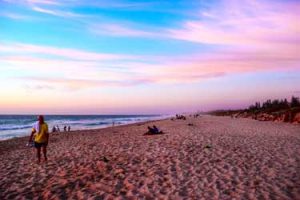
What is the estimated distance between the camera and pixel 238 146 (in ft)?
53.3

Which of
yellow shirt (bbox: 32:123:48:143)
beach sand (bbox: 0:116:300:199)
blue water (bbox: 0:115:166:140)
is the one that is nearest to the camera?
beach sand (bbox: 0:116:300:199)

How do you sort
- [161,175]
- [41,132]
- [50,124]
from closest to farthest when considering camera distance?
1. [161,175]
2. [41,132]
3. [50,124]

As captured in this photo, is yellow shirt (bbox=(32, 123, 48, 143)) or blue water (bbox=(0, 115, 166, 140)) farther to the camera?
blue water (bbox=(0, 115, 166, 140))

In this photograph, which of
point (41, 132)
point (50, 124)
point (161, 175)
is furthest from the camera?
point (50, 124)

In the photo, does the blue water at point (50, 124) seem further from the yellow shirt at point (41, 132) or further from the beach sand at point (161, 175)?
the beach sand at point (161, 175)

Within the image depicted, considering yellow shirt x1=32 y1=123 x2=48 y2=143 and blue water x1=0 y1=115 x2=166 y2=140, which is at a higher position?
yellow shirt x1=32 y1=123 x2=48 y2=143

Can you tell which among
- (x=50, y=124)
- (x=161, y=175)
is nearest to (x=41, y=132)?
(x=161, y=175)

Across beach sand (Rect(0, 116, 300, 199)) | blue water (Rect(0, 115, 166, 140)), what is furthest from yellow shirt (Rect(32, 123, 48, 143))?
blue water (Rect(0, 115, 166, 140))

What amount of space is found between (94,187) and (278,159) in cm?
711

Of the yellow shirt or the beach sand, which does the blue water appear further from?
the beach sand

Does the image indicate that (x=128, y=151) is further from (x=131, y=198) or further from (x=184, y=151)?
(x=131, y=198)

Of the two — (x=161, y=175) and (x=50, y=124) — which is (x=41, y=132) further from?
(x=50, y=124)

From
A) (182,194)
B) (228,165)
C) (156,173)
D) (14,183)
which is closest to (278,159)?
(228,165)

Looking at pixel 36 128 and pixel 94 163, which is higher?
pixel 36 128
